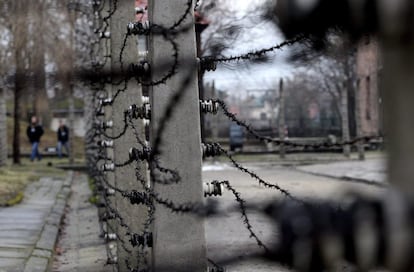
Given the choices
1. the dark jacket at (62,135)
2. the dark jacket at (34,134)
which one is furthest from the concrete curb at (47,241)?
the dark jacket at (62,135)

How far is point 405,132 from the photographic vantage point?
75 centimetres

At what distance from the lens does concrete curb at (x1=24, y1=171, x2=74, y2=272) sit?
6.92 meters

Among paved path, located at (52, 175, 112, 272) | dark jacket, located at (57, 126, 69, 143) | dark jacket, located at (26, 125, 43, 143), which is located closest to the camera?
paved path, located at (52, 175, 112, 272)

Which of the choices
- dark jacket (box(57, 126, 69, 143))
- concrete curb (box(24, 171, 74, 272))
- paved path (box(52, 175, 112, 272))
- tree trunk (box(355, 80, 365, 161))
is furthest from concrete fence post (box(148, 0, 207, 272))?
dark jacket (box(57, 126, 69, 143))

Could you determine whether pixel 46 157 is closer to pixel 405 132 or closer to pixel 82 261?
pixel 82 261

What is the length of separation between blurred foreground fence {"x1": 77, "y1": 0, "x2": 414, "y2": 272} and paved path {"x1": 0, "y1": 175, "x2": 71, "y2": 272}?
0.86m

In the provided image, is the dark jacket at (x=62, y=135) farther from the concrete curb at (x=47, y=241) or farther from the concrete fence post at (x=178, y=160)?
the concrete fence post at (x=178, y=160)

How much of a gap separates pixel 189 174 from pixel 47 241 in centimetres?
594

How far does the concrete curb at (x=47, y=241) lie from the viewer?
22.7 feet

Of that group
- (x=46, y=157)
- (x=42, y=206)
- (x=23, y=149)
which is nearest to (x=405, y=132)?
(x=42, y=206)

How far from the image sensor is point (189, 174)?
9.43 ft

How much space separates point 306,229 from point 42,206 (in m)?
12.0

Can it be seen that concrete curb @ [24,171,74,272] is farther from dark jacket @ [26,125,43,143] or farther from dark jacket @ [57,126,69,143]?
dark jacket @ [57,126,69,143]

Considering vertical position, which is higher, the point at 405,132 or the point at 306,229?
the point at 405,132
